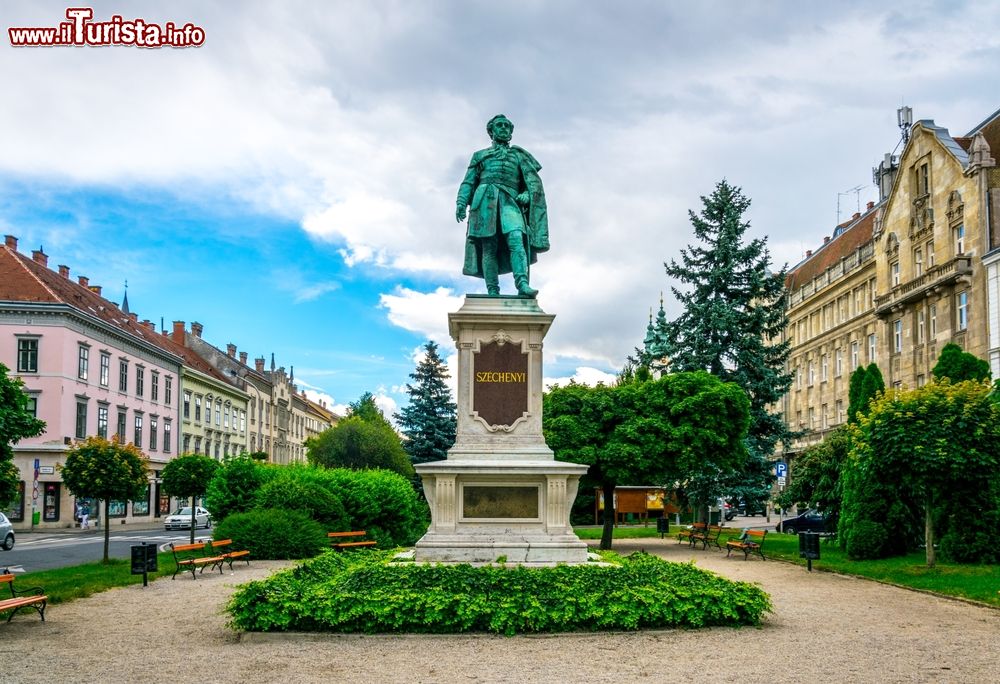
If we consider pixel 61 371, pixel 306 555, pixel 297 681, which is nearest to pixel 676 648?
pixel 297 681

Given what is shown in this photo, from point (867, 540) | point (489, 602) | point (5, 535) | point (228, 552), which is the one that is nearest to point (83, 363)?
point (5, 535)

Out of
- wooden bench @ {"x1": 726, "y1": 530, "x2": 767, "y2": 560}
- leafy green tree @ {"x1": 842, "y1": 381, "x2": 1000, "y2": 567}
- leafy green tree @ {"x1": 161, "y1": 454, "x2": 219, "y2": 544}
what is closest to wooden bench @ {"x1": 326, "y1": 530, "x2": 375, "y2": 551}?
leafy green tree @ {"x1": 161, "y1": 454, "x2": 219, "y2": 544}

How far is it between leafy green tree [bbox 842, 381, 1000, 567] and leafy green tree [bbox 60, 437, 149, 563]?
1673 cm

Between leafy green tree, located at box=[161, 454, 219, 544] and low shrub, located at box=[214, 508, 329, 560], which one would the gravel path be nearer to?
low shrub, located at box=[214, 508, 329, 560]

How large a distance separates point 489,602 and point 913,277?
4525 cm

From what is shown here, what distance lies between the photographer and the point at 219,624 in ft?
39.7

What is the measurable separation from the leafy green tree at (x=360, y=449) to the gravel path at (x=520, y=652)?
40575 mm

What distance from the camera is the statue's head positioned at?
15.7 meters

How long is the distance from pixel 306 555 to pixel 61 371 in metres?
29.3

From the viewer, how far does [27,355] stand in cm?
4650

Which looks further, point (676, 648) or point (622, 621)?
point (622, 621)

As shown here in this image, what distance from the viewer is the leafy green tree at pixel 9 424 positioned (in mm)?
13898

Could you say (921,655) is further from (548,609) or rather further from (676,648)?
(548,609)

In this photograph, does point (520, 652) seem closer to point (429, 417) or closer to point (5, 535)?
point (5, 535)
